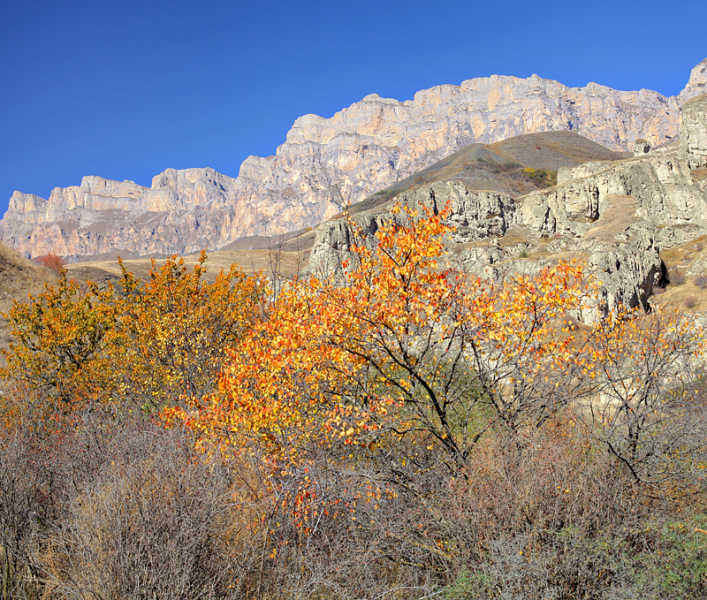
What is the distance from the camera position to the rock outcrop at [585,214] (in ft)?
133

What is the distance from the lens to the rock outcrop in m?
40.4

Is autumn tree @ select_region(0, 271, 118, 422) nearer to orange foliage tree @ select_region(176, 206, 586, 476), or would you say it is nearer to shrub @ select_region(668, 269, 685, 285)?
orange foliage tree @ select_region(176, 206, 586, 476)

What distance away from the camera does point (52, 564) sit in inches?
185

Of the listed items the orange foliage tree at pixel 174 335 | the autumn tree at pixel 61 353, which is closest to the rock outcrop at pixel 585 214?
the orange foliage tree at pixel 174 335

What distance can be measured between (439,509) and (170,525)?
3266 millimetres

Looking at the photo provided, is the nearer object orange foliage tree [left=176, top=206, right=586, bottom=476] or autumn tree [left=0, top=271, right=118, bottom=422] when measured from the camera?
orange foliage tree [left=176, top=206, right=586, bottom=476]

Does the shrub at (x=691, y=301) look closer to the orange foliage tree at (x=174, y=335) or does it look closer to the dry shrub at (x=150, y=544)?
the orange foliage tree at (x=174, y=335)

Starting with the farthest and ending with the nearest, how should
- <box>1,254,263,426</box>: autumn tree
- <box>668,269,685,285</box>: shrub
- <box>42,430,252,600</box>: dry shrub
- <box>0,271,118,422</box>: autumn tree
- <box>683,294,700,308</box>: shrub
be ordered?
<box>668,269,685,285</box>: shrub
<box>683,294,700,308</box>: shrub
<box>0,271,118,422</box>: autumn tree
<box>1,254,263,426</box>: autumn tree
<box>42,430,252,600</box>: dry shrub

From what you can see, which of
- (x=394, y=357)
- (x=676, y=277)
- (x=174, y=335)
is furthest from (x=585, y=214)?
(x=394, y=357)

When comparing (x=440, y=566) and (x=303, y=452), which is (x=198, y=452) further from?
(x=440, y=566)

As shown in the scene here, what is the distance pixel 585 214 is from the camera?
162 feet

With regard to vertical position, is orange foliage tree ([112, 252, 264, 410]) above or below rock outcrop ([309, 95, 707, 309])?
below

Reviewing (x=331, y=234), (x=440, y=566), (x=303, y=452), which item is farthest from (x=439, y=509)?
(x=331, y=234)

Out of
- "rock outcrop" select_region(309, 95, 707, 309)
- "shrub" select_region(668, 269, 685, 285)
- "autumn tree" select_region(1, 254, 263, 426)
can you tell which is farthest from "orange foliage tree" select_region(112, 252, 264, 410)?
"shrub" select_region(668, 269, 685, 285)
